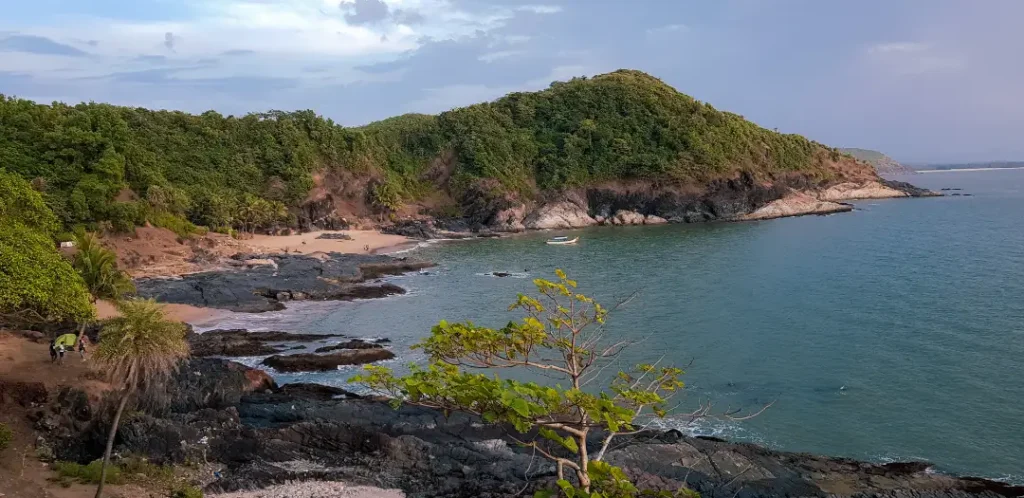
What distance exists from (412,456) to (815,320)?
87.2ft

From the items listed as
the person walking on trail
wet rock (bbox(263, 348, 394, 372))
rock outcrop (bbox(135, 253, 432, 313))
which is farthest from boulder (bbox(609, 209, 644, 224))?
the person walking on trail

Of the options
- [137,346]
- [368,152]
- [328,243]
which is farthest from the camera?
[368,152]

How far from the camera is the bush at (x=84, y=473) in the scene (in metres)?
14.9

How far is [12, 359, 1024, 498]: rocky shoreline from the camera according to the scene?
16.7 meters

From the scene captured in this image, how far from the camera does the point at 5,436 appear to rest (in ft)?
53.1

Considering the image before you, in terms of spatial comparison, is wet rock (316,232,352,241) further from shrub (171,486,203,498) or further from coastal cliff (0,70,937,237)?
shrub (171,486,203,498)

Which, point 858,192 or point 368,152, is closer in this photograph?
point 368,152

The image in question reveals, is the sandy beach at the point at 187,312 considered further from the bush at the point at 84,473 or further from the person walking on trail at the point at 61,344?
the bush at the point at 84,473

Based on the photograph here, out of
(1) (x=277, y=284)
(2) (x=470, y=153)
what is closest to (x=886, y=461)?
(1) (x=277, y=284)

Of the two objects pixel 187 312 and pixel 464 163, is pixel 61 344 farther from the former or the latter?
pixel 464 163

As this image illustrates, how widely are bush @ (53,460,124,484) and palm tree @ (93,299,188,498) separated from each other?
1.71 meters

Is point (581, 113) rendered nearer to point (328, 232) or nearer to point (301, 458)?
point (328, 232)

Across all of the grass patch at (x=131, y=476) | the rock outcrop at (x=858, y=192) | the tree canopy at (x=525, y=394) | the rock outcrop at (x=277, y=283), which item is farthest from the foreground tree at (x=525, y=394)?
the rock outcrop at (x=858, y=192)

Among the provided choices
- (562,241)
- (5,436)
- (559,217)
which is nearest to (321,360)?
(5,436)
